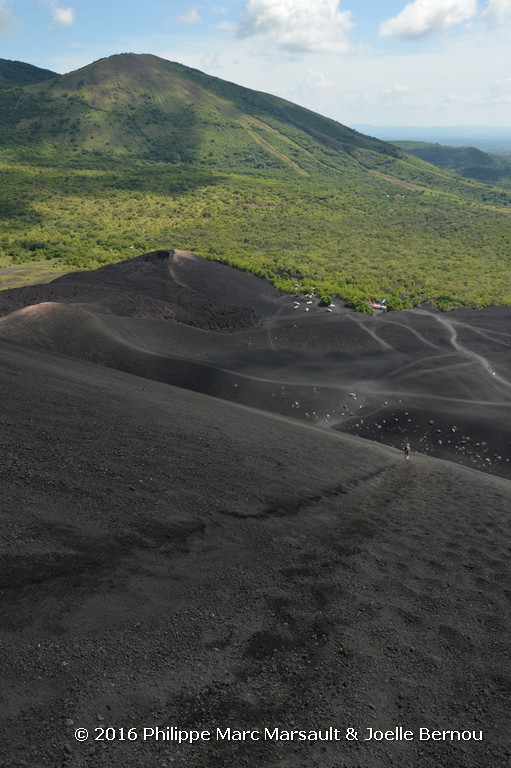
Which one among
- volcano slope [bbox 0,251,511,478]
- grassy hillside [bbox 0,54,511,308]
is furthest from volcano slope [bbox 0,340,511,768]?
grassy hillside [bbox 0,54,511,308]

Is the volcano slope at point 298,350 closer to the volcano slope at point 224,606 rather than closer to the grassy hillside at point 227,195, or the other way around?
the grassy hillside at point 227,195

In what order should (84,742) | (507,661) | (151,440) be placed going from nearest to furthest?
(84,742) → (507,661) → (151,440)

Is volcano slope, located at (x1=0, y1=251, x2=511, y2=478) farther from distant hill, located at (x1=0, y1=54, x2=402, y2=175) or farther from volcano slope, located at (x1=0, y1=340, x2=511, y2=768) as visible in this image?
distant hill, located at (x1=0, y1=54, x2=402, y2=175)

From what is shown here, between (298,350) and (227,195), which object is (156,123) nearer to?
(227,195)

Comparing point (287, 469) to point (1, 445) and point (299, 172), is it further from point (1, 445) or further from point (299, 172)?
point (299, 172)

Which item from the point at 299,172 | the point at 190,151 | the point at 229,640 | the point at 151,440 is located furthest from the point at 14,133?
the point at 229,640

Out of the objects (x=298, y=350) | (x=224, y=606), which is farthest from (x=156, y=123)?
(x=224, y=606)

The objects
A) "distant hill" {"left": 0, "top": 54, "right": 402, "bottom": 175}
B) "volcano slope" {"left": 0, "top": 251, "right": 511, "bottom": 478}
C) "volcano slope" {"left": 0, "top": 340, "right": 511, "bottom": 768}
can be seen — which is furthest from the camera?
"distant hill" {"left": 0, "top": 54, "right": 402, "bottom": 175}

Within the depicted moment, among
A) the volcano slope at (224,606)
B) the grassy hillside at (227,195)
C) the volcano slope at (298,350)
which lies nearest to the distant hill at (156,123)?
the grassy hillside at (227,195)
